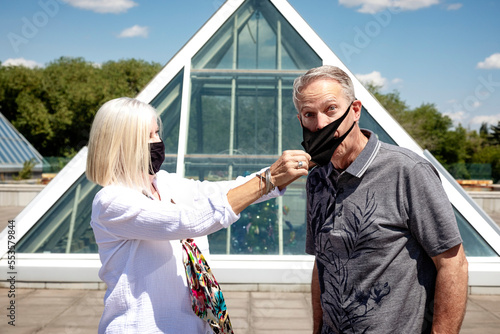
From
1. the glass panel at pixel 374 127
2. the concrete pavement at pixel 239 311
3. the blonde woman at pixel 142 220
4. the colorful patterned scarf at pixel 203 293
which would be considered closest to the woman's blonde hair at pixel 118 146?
the blonde woman at pixel 142 220

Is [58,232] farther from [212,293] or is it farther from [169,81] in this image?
[212,293]

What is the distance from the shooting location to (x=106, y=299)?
209 centimetres

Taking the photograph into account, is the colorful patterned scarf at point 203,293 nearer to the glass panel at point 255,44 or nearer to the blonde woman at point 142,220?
the blonde woman at point 142,220

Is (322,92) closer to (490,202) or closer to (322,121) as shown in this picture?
(322,121)

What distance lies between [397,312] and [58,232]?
607 cm

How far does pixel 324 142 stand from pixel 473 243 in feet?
18.2

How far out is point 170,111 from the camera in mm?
7523

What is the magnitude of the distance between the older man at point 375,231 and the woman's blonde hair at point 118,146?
0.78 m

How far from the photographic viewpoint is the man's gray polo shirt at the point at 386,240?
1.79 m

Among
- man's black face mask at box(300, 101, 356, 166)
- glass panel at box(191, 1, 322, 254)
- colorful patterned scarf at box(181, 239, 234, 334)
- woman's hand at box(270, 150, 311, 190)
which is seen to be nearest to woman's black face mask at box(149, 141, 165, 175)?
colorful patterned scarf at box(181, 239, 234, 334)

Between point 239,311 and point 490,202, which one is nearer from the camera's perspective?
point 239,311

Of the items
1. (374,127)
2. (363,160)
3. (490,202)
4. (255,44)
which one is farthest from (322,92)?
(490,202)

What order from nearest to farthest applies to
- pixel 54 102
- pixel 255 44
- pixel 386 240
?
1. pixel 386 240
2. pixel 255 44
3. pixel 54 102

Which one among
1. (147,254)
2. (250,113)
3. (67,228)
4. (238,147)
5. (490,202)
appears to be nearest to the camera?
(147,254)
